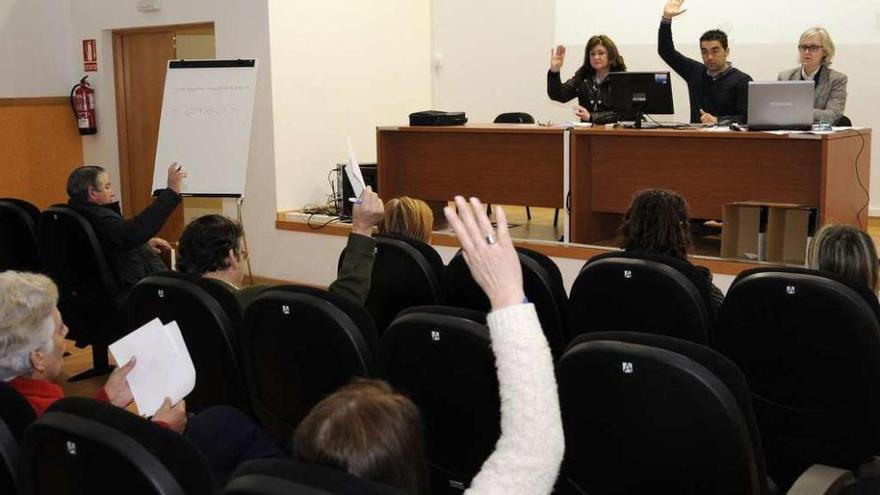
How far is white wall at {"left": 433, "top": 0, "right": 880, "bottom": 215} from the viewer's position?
7.58m

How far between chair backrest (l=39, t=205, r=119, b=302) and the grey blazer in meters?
4.20

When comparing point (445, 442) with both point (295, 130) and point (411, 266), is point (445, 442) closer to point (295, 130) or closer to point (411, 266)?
point (411, 266)

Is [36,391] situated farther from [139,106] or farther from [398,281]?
[139,106]

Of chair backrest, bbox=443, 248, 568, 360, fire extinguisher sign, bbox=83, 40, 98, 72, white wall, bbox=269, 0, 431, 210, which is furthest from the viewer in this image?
fire extinguisher sign, bbox=83, 40, 98, 72

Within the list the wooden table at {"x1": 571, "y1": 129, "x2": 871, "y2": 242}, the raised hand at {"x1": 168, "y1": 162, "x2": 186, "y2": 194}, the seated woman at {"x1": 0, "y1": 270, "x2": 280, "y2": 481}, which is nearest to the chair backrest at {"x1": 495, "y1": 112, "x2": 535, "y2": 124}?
the wooden table at {"x1": 571, "y1": 129, "x2": 871, "y2": 242}

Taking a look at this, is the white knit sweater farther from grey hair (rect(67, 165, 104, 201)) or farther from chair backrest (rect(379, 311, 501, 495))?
grey hair (rect(67, 165, 104, 201))

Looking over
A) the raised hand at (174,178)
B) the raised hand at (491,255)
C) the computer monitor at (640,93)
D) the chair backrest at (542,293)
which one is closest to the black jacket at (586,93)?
the computer monitor at (640,93)

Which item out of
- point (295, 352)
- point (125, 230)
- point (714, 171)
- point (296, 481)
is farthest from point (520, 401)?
point (714, 171)

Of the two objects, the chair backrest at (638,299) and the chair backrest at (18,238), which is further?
the chair backrest at (18,238)

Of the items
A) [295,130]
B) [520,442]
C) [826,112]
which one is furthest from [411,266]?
[295,130]

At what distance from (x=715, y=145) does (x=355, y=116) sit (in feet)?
10.6

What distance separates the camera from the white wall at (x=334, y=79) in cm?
735

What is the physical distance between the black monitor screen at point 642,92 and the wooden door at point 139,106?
389cm

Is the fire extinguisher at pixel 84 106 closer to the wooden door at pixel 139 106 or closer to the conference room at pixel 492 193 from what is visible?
the conference room at pixel 492 193
